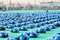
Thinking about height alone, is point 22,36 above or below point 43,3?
above

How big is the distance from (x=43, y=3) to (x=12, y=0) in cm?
263

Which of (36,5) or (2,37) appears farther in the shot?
(36,5)

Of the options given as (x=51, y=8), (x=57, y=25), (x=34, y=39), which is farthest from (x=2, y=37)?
(x=51, y=8)

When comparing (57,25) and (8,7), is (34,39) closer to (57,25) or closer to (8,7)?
(57,25)

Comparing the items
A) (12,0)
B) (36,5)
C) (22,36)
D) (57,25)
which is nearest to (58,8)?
(36,5)

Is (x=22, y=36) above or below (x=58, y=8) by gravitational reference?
above

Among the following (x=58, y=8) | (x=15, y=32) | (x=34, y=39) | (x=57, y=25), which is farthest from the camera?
(x=58, y=8)

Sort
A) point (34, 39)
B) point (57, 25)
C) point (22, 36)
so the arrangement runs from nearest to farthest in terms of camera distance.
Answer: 1. point (22, 36)
2. point (34, 39)
3. point (57, 25)

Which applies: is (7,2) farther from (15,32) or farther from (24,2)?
(15,32)

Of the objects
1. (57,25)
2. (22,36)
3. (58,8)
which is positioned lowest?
(58,8)

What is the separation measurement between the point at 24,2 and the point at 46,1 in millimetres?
1860

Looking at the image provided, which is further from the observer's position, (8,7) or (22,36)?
(8,7)

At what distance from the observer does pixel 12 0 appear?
65.4ft

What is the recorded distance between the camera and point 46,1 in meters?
19.8
